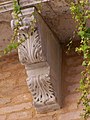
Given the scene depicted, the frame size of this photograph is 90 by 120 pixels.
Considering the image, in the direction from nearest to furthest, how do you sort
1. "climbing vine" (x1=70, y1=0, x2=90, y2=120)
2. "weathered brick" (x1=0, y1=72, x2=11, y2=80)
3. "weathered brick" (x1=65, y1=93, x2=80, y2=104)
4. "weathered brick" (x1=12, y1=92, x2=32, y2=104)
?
1. "climbing vine" (x1=70, y1=0, x2=90, y2=120)
2. "weathered brick" (x1=65, y1=93, x2=80, y2=104)
3. "weathered brick" (x1=12, y1=92, x2=32, y2=104)
4. "weathered brick" (x1=0, y1=72, x2=11, y2=80)

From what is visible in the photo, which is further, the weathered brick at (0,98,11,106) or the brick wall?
the weathered brick at (0,98,11,106)

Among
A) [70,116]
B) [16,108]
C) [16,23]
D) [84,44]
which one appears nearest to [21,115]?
[16,108]

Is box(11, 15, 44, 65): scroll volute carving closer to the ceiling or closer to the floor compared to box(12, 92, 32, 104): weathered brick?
→ closer to the ceiling

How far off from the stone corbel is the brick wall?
59mm

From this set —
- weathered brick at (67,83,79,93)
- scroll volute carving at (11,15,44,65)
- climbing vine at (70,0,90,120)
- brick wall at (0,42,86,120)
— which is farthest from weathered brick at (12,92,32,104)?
climbing vine at (70,0,90,120)

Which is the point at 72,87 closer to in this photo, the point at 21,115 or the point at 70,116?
the point at 70,116

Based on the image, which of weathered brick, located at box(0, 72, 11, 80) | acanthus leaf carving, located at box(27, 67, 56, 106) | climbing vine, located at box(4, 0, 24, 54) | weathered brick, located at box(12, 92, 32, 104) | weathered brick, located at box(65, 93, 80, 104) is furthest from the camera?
weathered brick, located at box(0, 72, 11, 80)

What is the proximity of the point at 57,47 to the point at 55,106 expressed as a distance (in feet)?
1.44

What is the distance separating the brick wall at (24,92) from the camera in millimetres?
2705

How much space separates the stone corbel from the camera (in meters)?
2.51

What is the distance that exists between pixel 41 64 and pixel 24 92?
372mm

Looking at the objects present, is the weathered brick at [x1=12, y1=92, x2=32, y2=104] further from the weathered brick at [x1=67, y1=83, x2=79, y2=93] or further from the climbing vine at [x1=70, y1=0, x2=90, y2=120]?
the climbing vine at [x1=70, y1=0, x2=90, y2=120]

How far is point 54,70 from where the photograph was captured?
271cm

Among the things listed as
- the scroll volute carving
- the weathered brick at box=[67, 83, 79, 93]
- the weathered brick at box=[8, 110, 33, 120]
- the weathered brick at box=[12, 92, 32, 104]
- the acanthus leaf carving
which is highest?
the scroll volute carving
